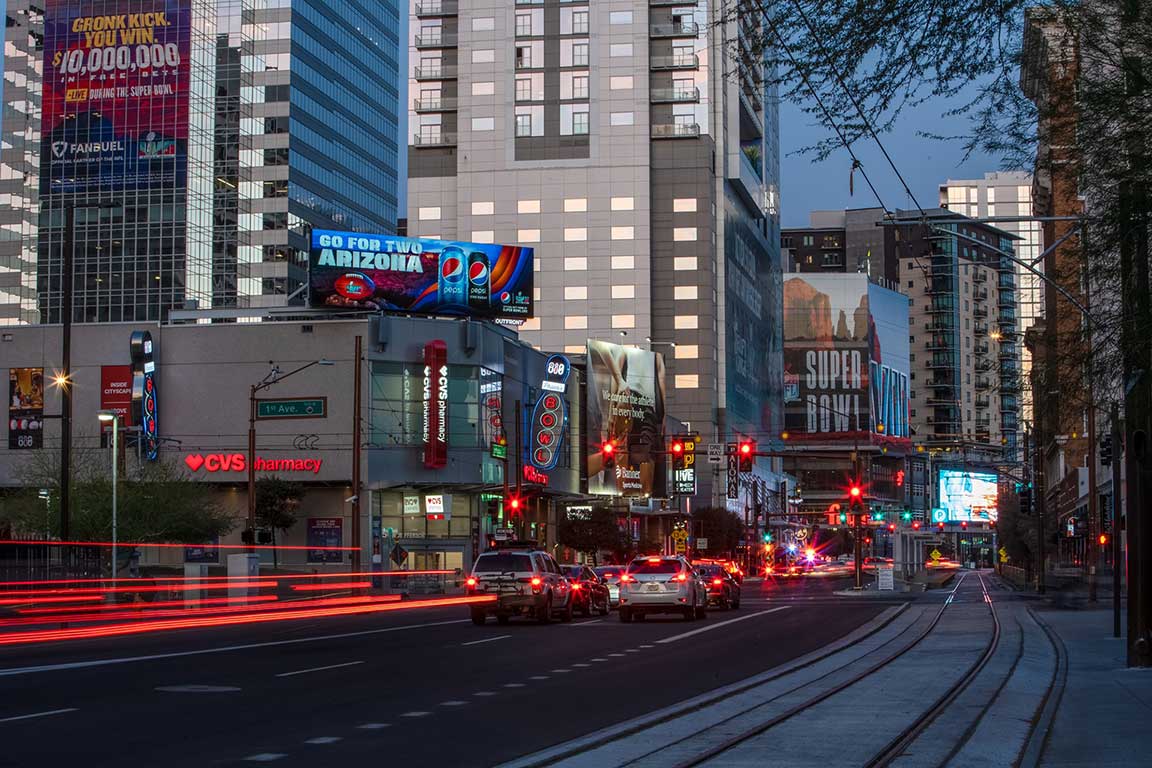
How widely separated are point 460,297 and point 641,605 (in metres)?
48.7

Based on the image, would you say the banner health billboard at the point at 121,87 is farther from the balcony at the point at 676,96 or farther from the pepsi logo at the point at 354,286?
the pepsi logo at the point at 354,286

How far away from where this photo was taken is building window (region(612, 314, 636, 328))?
482ft

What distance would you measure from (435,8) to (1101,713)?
144520 mm

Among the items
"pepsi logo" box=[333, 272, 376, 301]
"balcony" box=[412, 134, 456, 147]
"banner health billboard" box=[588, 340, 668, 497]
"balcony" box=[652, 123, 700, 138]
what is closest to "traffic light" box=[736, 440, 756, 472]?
"pepsi logo" box=[333, 272, 376, 301]

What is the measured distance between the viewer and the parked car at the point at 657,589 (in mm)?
39062

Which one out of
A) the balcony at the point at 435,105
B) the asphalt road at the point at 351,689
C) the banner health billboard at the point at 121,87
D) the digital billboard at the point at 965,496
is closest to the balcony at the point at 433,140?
the balcony at the point at 435,105

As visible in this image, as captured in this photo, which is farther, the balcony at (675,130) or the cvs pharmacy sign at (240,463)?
the balcony at (675,130)

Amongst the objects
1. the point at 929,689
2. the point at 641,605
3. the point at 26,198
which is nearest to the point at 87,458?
the point at 641,605

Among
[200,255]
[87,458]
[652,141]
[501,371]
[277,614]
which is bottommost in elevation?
[277,614]

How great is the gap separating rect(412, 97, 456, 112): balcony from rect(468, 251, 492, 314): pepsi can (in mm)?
69497

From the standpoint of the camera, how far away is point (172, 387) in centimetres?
8250

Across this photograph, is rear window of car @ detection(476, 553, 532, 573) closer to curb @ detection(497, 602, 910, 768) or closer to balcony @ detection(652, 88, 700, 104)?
curb @ detection(497, 602, 910, 768)

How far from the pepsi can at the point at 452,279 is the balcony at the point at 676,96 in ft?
221

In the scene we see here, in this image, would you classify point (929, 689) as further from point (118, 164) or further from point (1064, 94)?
point (118, 164)
